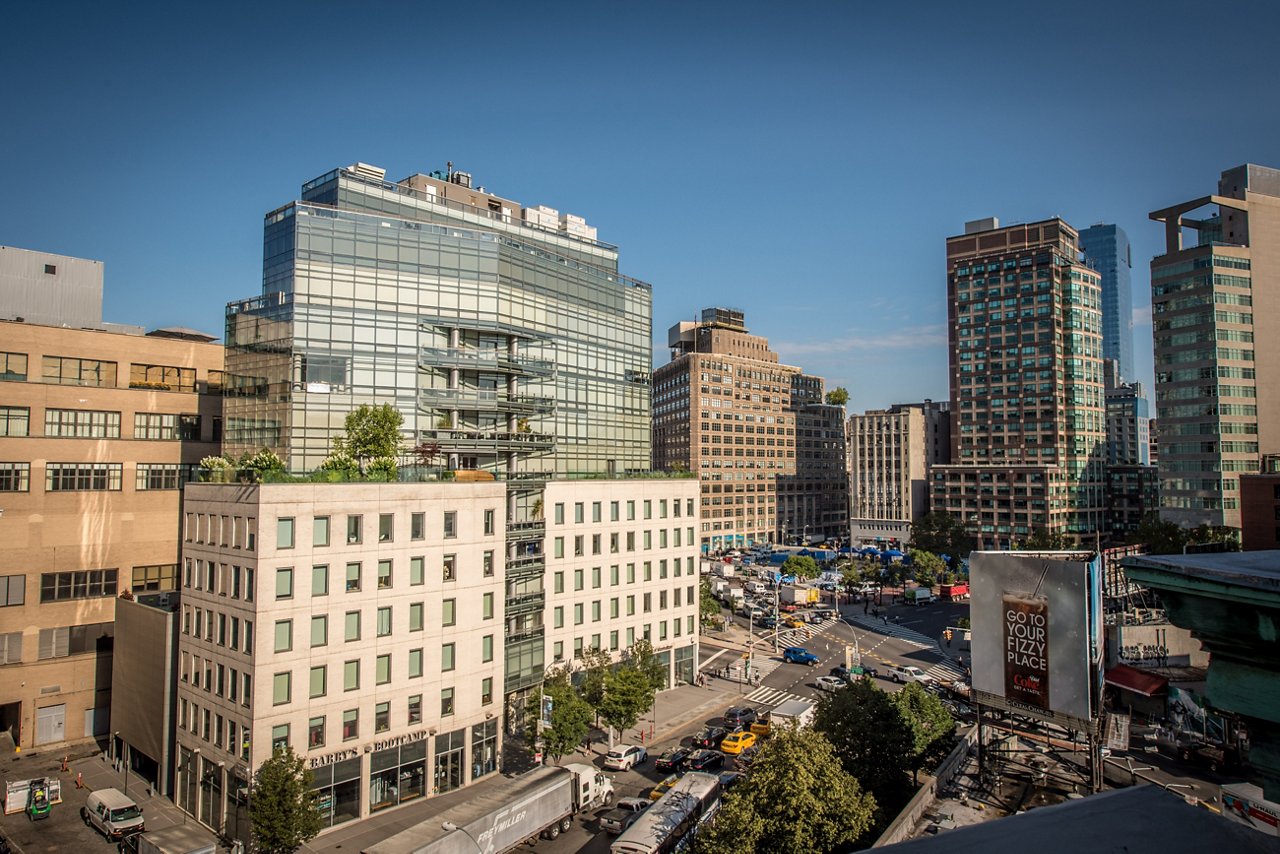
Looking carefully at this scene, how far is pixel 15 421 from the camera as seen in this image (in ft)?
179

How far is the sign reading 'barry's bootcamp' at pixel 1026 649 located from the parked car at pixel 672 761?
21.2 m

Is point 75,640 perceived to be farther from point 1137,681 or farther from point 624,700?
point 1137,681

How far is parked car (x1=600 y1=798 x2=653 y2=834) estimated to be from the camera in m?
39.5

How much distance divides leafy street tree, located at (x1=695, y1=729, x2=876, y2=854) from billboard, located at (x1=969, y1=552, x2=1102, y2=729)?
9.22m

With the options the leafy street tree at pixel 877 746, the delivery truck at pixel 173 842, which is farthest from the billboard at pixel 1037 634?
the delivery truck at pixel 173 842

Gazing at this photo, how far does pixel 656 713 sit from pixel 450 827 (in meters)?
30.3

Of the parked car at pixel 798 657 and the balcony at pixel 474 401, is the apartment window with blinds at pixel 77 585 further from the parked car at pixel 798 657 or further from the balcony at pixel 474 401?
the parked car at pixel 798 657

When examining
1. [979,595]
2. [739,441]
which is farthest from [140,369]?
[739,441]

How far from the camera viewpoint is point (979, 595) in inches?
1426

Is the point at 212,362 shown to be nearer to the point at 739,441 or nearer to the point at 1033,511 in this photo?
the point at 739,441

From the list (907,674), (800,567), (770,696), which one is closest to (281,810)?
(770,696)

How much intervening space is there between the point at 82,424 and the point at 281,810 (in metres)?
38.2

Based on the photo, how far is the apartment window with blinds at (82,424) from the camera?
56.3m

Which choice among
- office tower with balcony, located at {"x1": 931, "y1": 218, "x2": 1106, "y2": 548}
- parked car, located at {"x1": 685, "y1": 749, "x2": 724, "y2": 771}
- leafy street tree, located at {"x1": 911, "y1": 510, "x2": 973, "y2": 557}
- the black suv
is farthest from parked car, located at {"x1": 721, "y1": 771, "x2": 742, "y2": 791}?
office tower with balcony, located at {"x1": 931, "y1": 218, "x2": 1106, "y2": 548}
